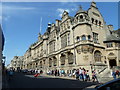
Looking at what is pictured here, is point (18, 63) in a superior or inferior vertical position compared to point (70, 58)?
inferior

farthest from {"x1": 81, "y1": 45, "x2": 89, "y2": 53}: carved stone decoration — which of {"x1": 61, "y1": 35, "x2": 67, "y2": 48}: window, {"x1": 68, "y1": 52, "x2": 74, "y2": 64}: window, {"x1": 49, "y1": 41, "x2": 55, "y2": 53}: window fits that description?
{"x1": 49, "y1": 41, "x2": 55, "y2": 53}: window

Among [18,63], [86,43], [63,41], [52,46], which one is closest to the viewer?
[86,43]

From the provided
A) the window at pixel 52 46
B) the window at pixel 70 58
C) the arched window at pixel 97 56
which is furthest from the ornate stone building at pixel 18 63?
the arched window at pixel 97 56

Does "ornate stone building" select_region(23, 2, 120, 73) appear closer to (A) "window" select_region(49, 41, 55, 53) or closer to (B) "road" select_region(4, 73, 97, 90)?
(A) "window" select_region(49, 41, 55, 53)

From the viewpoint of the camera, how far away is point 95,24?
29625 mm

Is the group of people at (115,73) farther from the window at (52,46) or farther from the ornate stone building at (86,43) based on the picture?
the window at (52,46)

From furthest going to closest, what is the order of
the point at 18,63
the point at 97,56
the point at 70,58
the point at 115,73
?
1. the point at 18,63
2. the point at 70,58
3. the point at 97,56
4. the point at 115,73

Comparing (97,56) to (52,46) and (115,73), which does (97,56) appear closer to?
(115,73)

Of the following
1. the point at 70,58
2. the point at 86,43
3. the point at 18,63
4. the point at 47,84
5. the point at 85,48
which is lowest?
the point at 18,63

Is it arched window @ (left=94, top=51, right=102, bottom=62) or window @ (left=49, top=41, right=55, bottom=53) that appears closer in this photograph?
arched window @ (left=94, top=51, right=102, bottom=62)

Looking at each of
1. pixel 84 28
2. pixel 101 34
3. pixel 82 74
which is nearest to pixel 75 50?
pixel 84 28

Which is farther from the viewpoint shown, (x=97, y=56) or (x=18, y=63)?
(x=18, y=63)

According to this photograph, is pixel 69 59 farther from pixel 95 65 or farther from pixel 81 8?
pixel 81 8

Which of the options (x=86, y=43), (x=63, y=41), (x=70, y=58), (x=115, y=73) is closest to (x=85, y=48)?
(x=86, y=43)
